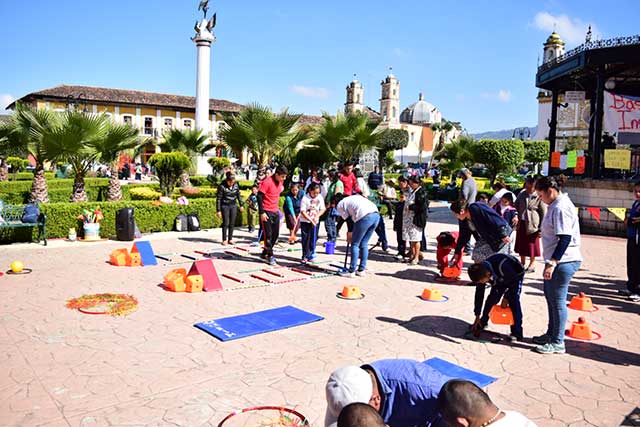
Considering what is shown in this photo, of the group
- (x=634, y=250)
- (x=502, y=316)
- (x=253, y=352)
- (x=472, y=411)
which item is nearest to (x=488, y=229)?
(x=502, y=316)

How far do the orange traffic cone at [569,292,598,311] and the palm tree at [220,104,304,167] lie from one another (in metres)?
11.1

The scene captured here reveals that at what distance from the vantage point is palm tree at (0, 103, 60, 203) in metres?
13.9

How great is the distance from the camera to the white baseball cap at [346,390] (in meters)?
2.69

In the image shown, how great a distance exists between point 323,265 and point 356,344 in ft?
13.9

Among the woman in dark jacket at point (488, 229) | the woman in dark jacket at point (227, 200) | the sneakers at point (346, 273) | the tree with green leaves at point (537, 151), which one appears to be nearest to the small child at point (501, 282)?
the woman in dark jacket at point (488, 229)

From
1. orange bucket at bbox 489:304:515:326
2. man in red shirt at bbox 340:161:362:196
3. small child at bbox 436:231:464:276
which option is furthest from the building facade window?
orange bucket at bbox 489:304:515:326

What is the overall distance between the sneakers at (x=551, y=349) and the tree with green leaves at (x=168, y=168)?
16.3 metres

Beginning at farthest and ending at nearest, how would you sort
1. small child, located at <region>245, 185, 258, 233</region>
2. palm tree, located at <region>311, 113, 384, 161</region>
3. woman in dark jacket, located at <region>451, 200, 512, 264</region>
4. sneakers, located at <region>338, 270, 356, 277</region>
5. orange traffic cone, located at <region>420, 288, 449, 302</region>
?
palm tree, located at <region>311, 113, 384, 161</region>, small child, located at <region>245, 185, 258, 233</region>, sneakers, located at <region>338, 270, 356, 277</region>, orange traffic cone, located at <region>420, 288, 449, 302</region>, woman in dark jacket, located at <region>451, 200, 512, 264</region>

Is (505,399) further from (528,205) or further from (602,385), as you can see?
(528,205)

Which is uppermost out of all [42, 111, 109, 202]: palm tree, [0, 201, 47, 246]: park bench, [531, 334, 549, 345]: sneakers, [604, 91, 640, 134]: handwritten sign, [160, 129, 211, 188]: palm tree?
[604, 91, 640, 134]: handwritten sign

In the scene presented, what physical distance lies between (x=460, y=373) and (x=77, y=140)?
11.5 metres

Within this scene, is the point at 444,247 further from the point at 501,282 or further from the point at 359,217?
the point at 501,282

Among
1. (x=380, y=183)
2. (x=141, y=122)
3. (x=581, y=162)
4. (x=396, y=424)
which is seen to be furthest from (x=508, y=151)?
(x=141, y=122)

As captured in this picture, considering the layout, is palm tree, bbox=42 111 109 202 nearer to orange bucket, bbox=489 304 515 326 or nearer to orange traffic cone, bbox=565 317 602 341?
orange bucket, bbox=489 304 515 326
